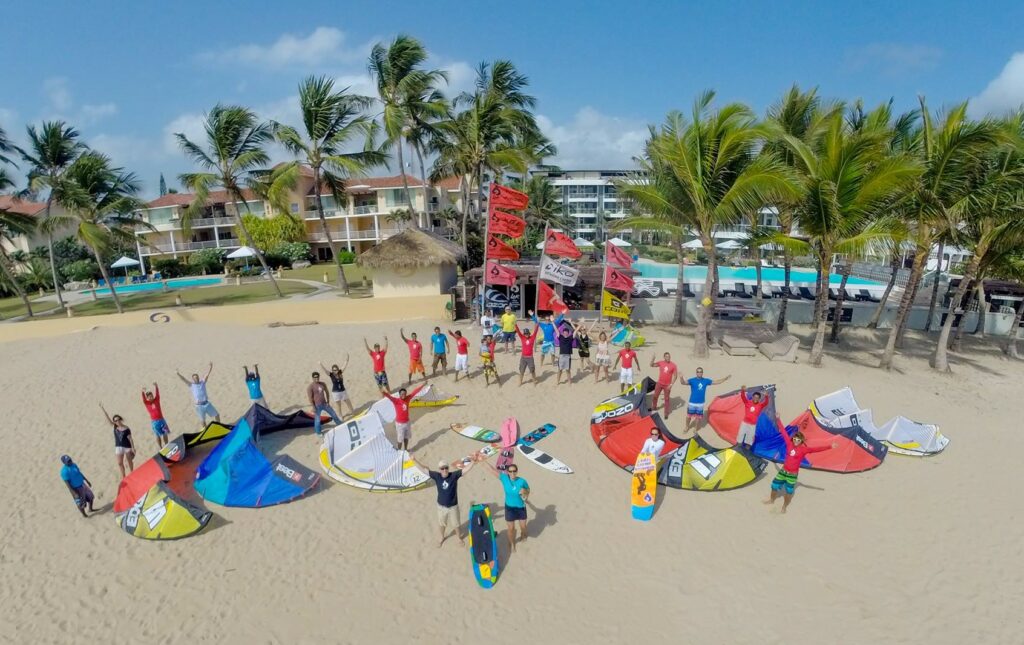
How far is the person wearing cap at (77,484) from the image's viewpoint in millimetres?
7453

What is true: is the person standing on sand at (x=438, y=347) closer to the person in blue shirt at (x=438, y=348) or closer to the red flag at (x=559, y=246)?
the person in blue shirt at (x=438, y=348)

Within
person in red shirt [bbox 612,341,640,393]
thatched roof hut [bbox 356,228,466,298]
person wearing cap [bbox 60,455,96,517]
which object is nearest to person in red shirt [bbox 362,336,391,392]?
person wearing cap [bbox 60,455,96,517]

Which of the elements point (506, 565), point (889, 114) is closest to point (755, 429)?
point (506, 565)

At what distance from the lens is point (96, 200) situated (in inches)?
856

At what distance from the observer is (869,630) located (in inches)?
222

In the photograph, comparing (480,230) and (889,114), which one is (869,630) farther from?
(480,230)

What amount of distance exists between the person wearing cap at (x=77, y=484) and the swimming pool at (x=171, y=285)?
26445mm

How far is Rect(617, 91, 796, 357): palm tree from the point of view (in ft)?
41.1

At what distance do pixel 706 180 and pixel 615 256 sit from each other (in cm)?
350

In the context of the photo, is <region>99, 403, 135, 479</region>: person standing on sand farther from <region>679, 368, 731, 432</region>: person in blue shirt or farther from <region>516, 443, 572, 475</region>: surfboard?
<region>679, 368, 731, 432</region>: person in blue shirt

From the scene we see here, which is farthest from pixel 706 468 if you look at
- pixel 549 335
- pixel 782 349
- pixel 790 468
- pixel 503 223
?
pixel 503 223

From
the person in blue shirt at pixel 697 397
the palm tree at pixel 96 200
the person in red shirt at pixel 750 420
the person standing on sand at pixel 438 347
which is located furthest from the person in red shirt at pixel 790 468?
the palm tree at pixel 96 200

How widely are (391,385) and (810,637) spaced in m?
9.75

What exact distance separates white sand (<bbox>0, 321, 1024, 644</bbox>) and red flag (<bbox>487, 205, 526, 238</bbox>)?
6376mm
